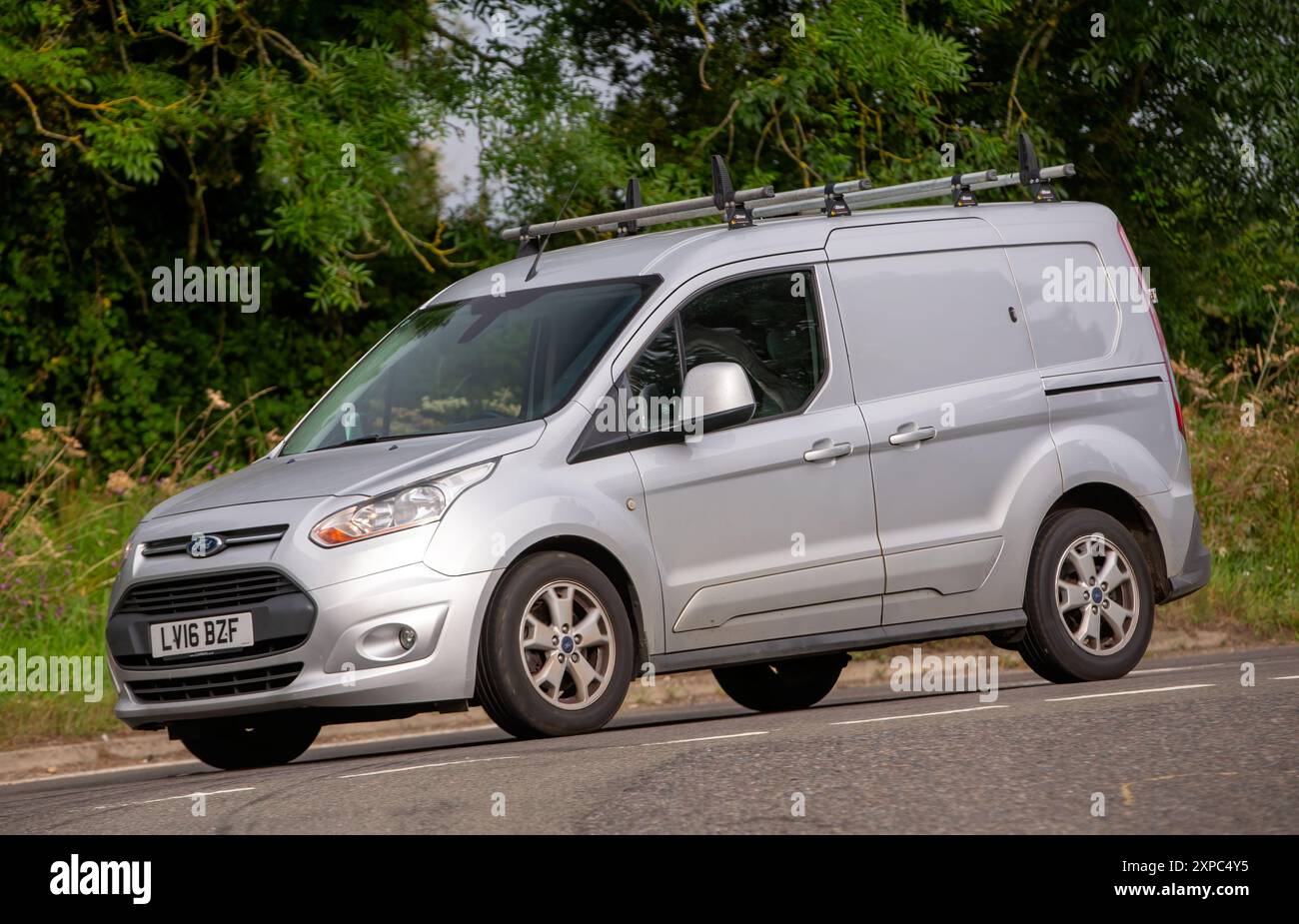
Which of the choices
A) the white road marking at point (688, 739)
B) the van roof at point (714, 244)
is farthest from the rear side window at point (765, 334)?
the white road marking at point (688, 739)

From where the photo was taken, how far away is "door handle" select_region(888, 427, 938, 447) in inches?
345

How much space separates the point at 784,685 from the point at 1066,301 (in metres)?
2.49

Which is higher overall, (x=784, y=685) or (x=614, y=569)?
Answer: (x=614, y=569)

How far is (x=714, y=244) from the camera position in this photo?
8.73 m

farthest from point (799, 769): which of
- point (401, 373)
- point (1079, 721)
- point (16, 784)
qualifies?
point (16, 784)

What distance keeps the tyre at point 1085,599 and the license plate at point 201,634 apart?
12.3 ft

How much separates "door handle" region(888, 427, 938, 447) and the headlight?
2.17m

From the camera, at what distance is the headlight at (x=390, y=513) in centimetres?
751

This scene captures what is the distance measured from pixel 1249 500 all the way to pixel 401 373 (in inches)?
360

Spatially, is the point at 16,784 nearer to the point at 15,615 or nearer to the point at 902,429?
the point at 15,615

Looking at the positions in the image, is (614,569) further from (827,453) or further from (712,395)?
(827,453)

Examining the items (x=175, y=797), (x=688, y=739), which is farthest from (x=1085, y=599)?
(x=175, y=797)

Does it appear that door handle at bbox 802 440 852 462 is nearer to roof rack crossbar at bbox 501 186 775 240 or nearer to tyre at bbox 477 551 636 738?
tyre at bbox 477 551 636 738

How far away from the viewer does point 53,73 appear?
14.4 metres
